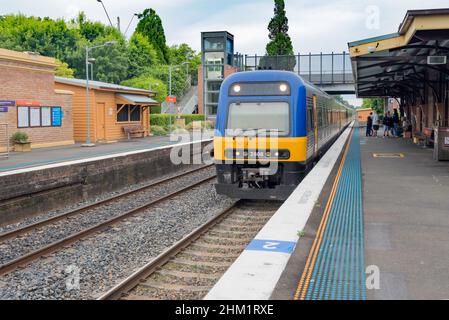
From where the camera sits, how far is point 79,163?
14969 mm

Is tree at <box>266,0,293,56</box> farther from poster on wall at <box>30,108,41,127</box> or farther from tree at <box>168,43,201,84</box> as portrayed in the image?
poster on wall at <box>30,108,41,127</box>

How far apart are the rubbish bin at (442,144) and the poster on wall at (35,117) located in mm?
17503

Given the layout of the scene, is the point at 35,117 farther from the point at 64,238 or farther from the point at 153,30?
the point at 153,30

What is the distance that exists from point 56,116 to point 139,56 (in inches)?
1782

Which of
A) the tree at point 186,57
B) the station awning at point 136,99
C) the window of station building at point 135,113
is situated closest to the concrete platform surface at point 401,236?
the station awning at point 136,99

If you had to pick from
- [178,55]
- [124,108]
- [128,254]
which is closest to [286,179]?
[128,254]

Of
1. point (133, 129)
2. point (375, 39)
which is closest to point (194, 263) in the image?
point (375, 39)

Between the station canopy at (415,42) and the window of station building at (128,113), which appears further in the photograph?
the window of station building at (128,113)

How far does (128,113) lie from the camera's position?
3266 cm

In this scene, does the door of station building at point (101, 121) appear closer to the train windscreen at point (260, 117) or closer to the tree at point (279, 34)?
the train windscreen at point (260, 117)

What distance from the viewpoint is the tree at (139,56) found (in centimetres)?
6706
